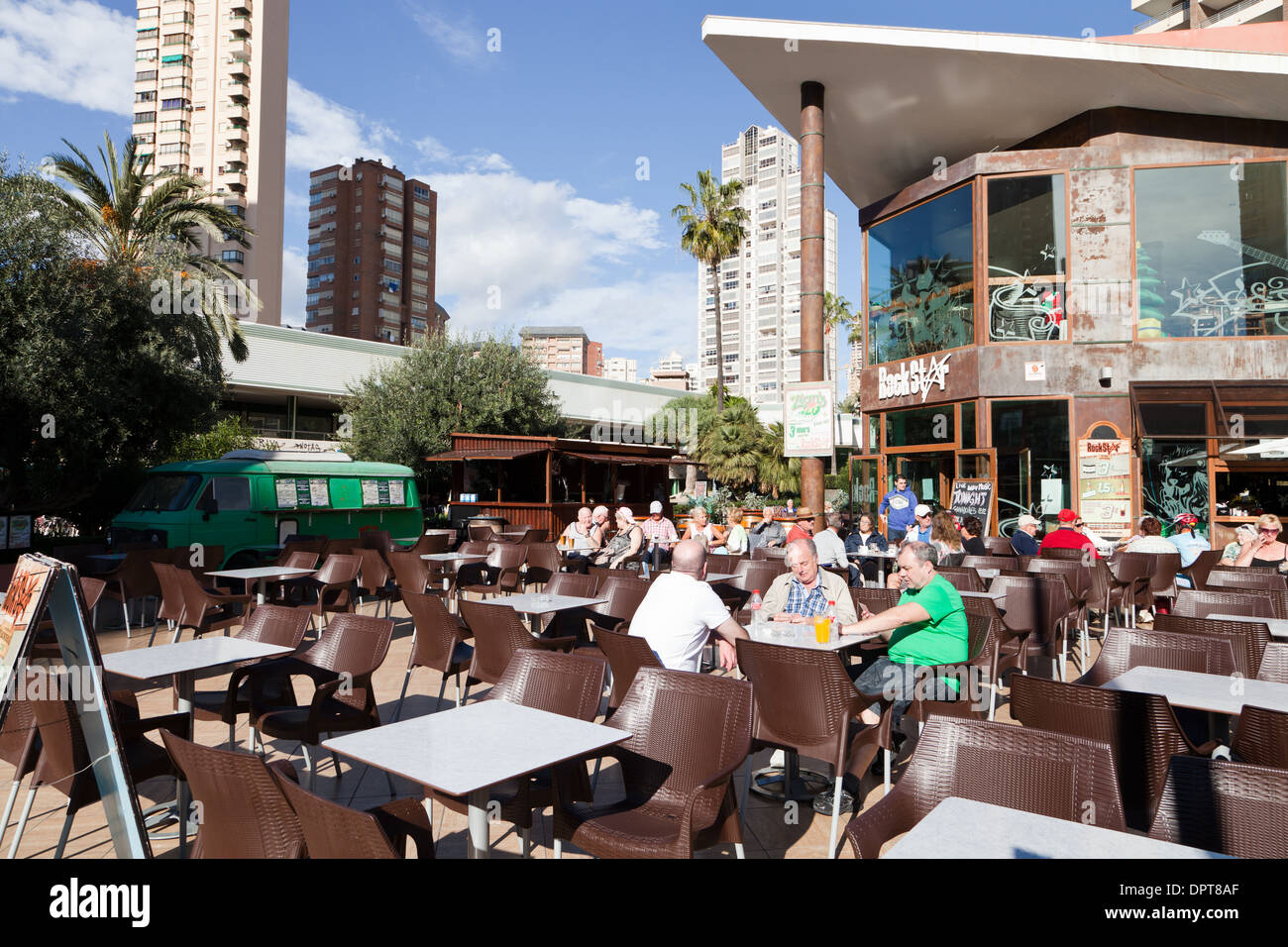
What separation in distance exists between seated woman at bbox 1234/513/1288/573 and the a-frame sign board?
950cm

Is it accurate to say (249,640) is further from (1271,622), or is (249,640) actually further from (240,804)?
(1271,622)

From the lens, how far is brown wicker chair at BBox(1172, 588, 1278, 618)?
5883 millimetres

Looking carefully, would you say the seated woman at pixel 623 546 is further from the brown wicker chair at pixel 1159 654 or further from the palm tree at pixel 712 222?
the palm tree at pixel 712 222

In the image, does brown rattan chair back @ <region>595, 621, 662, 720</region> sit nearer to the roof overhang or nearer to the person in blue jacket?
the person in blue jacket

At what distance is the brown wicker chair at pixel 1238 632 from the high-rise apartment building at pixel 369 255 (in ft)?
269

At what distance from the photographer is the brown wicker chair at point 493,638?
4846mm

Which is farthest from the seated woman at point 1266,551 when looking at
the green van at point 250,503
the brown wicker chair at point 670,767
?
the green van at point 250,503

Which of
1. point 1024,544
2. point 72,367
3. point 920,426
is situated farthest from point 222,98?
point 1024,544

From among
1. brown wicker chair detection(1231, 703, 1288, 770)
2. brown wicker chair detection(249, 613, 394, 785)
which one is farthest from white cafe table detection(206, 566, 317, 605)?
brown wicker chair detection(1231, 703, 1288, 770)

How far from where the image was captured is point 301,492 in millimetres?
12719

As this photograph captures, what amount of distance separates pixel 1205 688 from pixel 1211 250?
1401 cm

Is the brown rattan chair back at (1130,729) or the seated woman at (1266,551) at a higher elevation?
the seated woman at (1266,551)
